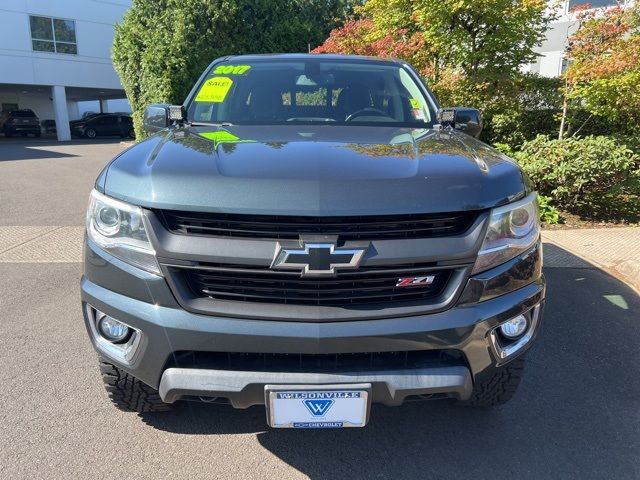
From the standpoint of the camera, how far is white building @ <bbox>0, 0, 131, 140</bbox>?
25609mm

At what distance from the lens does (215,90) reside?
134 inches

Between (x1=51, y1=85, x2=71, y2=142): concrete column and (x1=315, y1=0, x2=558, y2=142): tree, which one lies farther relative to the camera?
(x1=51, y1=85, x2=71, y2=142): concrete column

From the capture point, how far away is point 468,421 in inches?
103

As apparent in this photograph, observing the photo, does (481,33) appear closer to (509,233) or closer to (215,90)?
(215,90)

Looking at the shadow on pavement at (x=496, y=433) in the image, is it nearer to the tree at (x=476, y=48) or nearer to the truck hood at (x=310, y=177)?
the truck hood at (x=310, y=177)

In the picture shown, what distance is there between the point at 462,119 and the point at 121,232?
2.15 metres

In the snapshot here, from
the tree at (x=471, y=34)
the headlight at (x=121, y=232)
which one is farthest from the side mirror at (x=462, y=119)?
the tree at (x=471, y=34)

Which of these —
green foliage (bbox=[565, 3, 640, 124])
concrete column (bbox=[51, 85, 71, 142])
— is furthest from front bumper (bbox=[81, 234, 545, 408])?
concrete column (bbox=[51, 85, 71, 142])

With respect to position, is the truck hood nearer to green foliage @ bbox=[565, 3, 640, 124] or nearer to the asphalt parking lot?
the asphalt parking lot

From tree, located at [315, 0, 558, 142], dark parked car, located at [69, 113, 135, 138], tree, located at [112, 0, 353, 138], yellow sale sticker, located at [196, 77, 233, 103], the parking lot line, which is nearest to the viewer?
yellow sale sticker, located at [196, 77, 233, 103]

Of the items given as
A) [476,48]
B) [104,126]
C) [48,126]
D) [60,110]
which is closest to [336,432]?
[476,48]

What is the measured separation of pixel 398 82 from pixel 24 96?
126 ft

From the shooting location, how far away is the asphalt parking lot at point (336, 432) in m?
2.27

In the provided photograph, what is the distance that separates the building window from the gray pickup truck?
29650 millimetres
